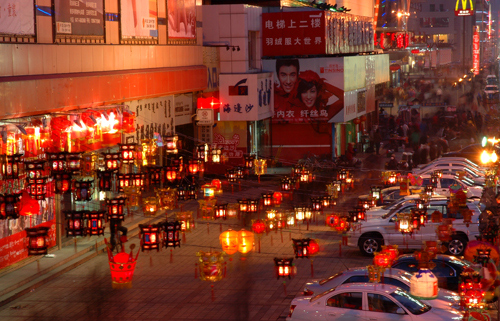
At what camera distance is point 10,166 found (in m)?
15.0

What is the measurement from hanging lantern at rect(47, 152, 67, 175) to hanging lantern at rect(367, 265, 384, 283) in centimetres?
676

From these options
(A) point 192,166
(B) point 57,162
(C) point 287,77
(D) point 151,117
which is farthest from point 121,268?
(C) point 287,77

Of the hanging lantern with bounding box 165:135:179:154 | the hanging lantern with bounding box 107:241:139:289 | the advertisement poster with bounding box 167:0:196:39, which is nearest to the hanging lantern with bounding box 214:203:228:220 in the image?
the hanging lantern with bounding box 165:135:179:154

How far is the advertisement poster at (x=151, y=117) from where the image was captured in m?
26.5

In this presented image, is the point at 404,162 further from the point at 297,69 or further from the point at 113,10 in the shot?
the point at 113,10

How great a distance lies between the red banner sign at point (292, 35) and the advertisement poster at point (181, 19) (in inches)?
331

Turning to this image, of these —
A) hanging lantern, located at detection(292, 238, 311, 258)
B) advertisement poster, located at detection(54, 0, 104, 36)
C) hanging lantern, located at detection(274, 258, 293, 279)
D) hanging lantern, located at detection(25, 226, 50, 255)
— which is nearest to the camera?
hanging lantern, located at detection(25, 226, 50, 255)

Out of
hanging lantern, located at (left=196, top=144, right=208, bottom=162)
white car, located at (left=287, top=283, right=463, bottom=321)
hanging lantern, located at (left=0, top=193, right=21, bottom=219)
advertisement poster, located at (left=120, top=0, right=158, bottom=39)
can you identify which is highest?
advertisement poster, located at (left=120, top=0, right=158, bottom=39)

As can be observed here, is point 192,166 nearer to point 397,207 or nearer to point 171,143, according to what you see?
point 171,143

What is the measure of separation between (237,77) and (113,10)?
13.1 metres

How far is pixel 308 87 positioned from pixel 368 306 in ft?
88.0

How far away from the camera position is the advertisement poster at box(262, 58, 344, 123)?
3978cm

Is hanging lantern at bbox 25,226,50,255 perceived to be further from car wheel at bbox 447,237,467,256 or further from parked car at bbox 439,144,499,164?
parked car at bbox 439,144,499,164

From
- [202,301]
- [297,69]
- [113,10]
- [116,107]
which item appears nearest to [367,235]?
[202,301]
